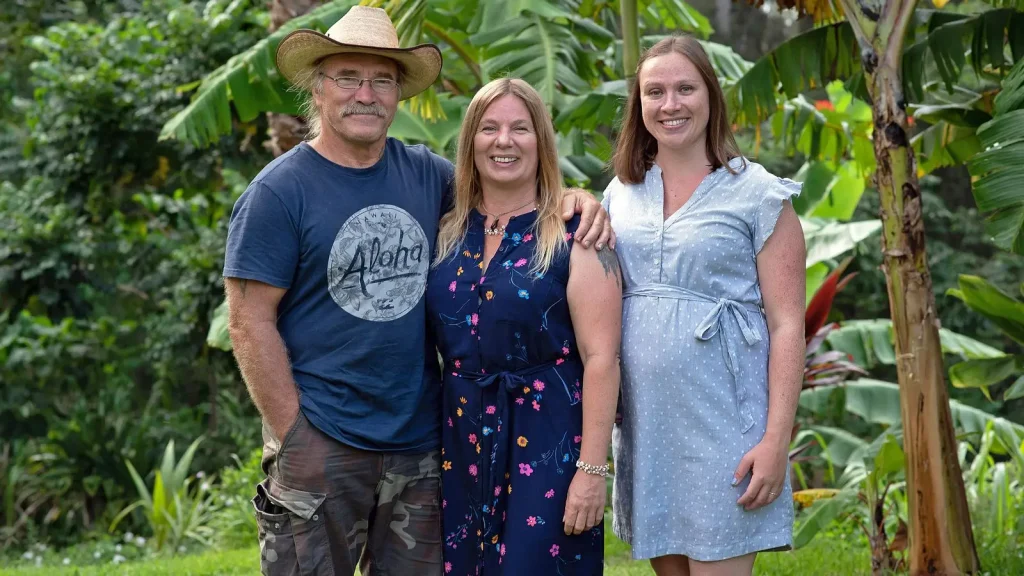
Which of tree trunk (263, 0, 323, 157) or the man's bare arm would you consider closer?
the man's bare arm

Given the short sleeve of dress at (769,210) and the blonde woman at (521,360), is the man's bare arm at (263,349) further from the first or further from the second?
the short sleeve of dress at (769,210)

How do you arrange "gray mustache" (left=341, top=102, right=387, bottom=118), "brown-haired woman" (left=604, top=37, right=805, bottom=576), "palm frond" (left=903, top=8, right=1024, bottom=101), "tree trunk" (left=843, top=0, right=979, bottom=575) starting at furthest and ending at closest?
"palm frond" (left=903, top=8, right=1024, bottom=101) < "tree trunk" (left=843, top=0, right=979, bottom=575) < "gray mustache" (left=341, top=102, right=387, bottom=118) < "brown-haired woman" (left=604, top=37, right=805, bottom=576)

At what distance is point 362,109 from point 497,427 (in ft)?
3.43

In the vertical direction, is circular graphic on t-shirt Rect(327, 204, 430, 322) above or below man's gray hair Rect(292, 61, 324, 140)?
below

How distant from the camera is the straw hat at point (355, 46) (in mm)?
3186

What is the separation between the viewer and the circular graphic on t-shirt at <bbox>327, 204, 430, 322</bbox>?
3131 millimetres

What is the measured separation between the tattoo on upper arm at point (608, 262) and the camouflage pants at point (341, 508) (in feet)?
2.69

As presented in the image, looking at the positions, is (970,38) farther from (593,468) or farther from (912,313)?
(593,468)

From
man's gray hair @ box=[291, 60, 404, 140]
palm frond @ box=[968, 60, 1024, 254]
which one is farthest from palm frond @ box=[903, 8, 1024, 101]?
man's gray hair @ box=[291, 60, 404, 140]

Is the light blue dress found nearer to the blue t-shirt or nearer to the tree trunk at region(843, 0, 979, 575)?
the blue t-shirt

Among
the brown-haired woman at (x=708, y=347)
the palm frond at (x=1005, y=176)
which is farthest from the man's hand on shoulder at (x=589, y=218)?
the palm frond at (x=1005, y=176)

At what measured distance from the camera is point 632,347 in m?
3.04

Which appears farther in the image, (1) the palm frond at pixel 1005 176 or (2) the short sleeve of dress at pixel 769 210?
(1) the palm frond at pixel 1005 176

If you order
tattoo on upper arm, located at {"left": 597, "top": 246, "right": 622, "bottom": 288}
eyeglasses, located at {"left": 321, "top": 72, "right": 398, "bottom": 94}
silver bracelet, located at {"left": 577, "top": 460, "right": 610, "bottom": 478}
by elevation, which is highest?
eyeglasses, located at {"left": 321, "top": 72, "right": 398, "bottom": 94}
